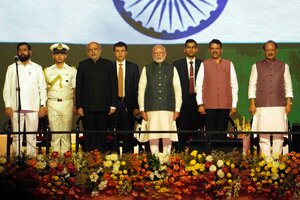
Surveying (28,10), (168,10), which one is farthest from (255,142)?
(28,10)

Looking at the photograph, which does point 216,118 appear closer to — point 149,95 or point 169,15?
point 149,95

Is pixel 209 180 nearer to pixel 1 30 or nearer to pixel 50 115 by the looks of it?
pixel 50 115

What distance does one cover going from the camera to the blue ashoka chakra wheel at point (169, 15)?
39.7 feet

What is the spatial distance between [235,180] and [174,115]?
1.92m

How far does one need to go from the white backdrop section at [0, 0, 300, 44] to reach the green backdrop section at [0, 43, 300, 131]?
12 cm

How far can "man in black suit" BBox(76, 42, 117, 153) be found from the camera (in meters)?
10.5

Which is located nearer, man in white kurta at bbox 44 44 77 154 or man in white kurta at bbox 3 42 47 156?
man in white kurta at bbox 3 42 47 156

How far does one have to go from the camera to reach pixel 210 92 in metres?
10.6

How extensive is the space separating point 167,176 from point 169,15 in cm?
391

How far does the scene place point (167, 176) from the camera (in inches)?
345

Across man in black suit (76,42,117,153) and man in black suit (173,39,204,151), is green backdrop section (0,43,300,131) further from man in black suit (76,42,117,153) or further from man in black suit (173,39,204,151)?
man in black suit (76,42,117,153)

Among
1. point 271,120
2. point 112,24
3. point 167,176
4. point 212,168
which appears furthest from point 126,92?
point 212,168

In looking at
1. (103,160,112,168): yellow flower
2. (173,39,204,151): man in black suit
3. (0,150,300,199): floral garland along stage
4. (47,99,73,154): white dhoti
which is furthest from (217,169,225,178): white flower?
(47,99,73,154): white dhoti

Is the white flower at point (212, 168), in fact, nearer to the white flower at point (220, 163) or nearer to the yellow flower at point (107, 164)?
the white flower at point (220, 163)
